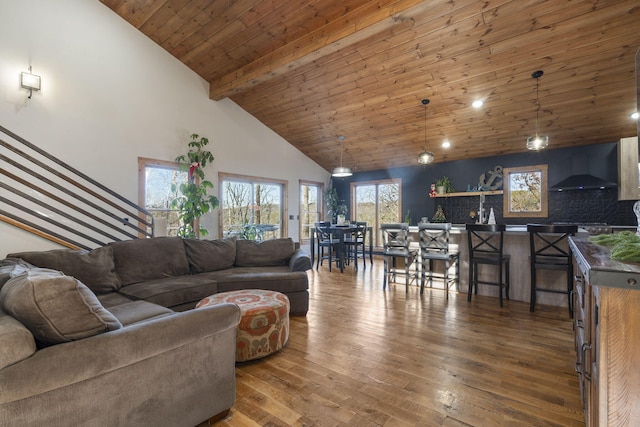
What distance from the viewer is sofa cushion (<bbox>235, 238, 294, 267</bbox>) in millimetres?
3969

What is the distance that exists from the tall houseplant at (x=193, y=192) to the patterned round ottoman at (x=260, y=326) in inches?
111

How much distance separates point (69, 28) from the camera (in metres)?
4.20

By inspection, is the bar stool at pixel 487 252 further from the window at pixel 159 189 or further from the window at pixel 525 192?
the window at pixel 159 189

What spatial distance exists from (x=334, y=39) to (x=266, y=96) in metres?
2.40

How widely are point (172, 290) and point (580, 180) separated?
668 cm

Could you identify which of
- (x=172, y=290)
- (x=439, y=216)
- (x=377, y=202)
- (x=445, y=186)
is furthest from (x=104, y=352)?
(x=377, y=202)

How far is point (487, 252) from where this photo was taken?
153 inches

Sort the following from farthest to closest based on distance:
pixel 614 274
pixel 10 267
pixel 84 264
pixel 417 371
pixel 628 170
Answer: pixel 628 170
pixel 84 264
pixel 417 371
pixel 10 267
pixel 614 274

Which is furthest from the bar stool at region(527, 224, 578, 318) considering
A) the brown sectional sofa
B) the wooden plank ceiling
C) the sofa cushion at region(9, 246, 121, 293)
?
the sofa cushion at region(9, 246, 121, 293)

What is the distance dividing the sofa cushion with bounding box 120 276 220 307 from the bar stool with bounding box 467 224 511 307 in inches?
127

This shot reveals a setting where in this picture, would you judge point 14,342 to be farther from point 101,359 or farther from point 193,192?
point 193,192

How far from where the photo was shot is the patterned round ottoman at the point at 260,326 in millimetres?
2332

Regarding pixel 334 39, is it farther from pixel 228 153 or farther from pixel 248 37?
pixel 228 153

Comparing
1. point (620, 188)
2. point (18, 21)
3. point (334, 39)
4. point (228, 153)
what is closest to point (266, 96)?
point (228, 153)
